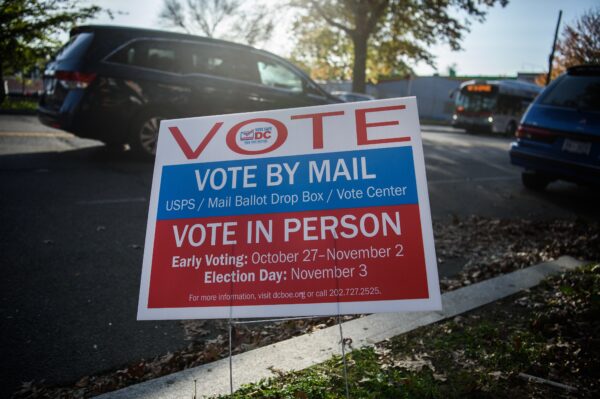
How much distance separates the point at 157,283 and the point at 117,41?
5734mm

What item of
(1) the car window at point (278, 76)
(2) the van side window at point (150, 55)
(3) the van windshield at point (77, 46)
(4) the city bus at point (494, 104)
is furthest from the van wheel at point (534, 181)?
(4) the city bus at point (494, 104)

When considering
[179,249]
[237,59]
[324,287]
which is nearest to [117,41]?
[237,59]

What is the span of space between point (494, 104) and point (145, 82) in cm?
2207

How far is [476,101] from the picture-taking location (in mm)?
24969

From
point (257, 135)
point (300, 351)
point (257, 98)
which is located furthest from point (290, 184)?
point (257, 98)

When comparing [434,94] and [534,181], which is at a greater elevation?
[434,94]

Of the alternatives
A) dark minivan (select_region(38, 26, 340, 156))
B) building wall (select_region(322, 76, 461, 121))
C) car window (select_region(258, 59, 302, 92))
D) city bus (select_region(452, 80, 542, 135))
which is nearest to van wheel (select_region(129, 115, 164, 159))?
dark minivan (select_region(38, 26, 340, 156))

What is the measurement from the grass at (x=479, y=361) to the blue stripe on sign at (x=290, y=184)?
91cm

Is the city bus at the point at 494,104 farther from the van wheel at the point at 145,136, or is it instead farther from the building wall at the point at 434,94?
the building wall at the point at 434,94

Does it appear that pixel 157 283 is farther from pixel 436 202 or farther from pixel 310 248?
pixel 436 202

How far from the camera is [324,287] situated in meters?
1.92

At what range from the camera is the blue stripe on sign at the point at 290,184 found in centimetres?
202

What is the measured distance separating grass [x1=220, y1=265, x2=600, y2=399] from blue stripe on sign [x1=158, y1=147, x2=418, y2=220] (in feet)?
3.00

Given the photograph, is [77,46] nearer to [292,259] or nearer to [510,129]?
[292,259]
